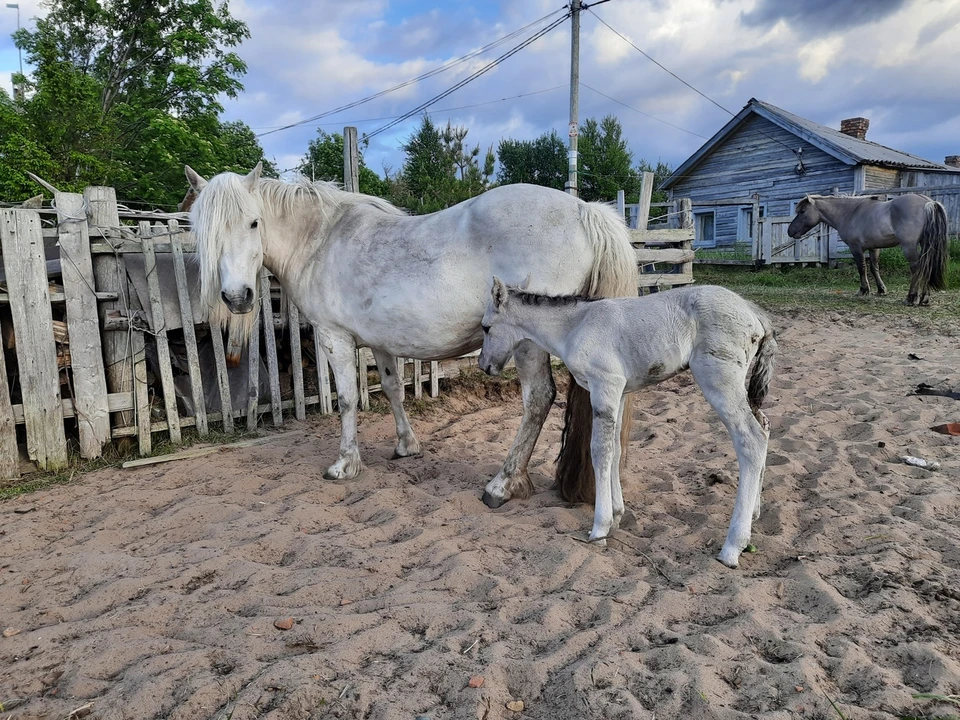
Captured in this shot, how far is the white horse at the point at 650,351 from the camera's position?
3262 millimetres

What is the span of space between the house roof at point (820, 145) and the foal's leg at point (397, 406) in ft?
64.8

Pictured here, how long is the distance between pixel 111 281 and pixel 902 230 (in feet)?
43.0

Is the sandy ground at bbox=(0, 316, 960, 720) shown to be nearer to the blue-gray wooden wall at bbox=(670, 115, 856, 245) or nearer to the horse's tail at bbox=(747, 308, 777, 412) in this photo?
the horse's tail at bbox=(747, 308, 777, 412)

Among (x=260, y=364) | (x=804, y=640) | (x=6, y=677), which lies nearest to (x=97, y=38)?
(x=260, y=364)

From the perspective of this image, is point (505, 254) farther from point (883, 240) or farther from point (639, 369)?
point (883, 240)

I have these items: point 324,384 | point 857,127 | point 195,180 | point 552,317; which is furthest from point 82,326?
point 857,127

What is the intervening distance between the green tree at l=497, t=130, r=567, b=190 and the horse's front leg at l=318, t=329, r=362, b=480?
3940cm

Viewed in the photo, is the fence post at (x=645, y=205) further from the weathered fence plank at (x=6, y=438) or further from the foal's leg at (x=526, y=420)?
the weathered fence plank at (x=6, y=438)

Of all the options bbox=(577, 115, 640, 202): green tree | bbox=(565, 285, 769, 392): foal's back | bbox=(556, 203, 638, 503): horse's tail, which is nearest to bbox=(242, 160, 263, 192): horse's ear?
bbox=(556, 203, 638, 503): horse's tail

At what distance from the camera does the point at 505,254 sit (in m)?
A: 4.12

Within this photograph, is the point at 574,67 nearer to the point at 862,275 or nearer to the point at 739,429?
the point at 862,275

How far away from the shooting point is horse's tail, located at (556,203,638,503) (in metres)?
4.08

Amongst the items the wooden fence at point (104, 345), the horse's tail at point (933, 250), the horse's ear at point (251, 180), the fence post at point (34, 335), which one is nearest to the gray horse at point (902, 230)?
the horse's tail at point (933, 250)

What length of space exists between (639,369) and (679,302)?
1.43 feet
